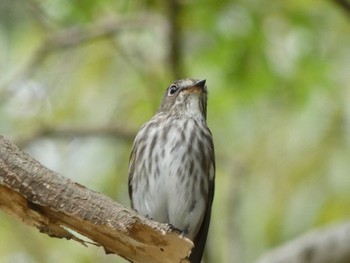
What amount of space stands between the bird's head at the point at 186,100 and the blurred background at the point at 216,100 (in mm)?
831

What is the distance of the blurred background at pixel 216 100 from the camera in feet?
24.1

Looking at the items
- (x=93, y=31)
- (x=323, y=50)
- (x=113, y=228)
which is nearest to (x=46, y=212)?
(x=113, y=228)

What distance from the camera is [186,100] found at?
6301 mm

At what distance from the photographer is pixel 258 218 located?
24.9 ft

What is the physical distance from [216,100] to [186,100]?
5.37ft

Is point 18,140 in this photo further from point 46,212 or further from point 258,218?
point 46,212

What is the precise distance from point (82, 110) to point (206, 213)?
7.86ft

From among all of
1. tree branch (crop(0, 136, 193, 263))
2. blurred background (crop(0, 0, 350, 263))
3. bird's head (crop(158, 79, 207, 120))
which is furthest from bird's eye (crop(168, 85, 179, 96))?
tree branch (crop(0, 136, 193, 263))

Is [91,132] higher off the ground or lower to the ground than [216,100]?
lower

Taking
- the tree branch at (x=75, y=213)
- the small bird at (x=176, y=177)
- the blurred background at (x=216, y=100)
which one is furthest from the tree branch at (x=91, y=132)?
the tree branch at (x=75, y=213)

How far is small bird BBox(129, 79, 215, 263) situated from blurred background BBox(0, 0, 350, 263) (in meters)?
1.13

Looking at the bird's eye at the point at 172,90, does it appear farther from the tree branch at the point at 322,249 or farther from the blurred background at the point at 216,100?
the tree branch at the point at 322,249

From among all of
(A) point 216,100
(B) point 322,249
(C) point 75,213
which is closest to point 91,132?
(A) point 216,100

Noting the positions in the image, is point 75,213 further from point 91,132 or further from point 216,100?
point 216,100
